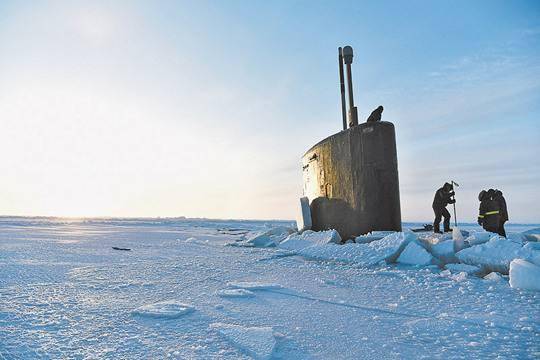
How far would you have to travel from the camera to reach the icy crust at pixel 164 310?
2272 mm

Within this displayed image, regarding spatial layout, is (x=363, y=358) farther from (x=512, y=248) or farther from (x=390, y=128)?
(x=390, y=128)

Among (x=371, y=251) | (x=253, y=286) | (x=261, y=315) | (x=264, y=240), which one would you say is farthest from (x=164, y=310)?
(x=264, y=240)

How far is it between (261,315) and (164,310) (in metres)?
0.67

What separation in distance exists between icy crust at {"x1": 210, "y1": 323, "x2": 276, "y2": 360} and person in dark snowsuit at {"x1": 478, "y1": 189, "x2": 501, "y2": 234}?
7645mm

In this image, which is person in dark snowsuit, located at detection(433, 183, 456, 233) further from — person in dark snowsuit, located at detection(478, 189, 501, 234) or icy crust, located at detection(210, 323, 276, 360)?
icy crust, located at detection(210, 323, 276, 360)

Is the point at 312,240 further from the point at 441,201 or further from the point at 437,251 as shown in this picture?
the point at 441,201

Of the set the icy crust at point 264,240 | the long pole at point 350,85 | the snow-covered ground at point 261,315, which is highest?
the long pole at point 350,85

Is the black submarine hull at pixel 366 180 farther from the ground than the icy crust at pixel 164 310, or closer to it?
farther from the ground

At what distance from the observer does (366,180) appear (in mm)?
6688

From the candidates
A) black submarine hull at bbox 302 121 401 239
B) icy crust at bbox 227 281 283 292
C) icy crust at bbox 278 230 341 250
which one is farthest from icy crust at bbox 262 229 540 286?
icy crust at bbox 227 281 283 292

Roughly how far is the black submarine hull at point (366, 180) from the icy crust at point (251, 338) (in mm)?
5028

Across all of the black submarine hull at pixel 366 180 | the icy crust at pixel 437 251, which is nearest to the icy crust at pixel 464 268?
the icy crust at pixel 437 251

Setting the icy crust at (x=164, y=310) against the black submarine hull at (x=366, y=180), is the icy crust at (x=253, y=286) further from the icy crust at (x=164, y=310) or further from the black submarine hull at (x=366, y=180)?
the black submarine hull at (x=366, y=180)

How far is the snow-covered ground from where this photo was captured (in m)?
1.77
